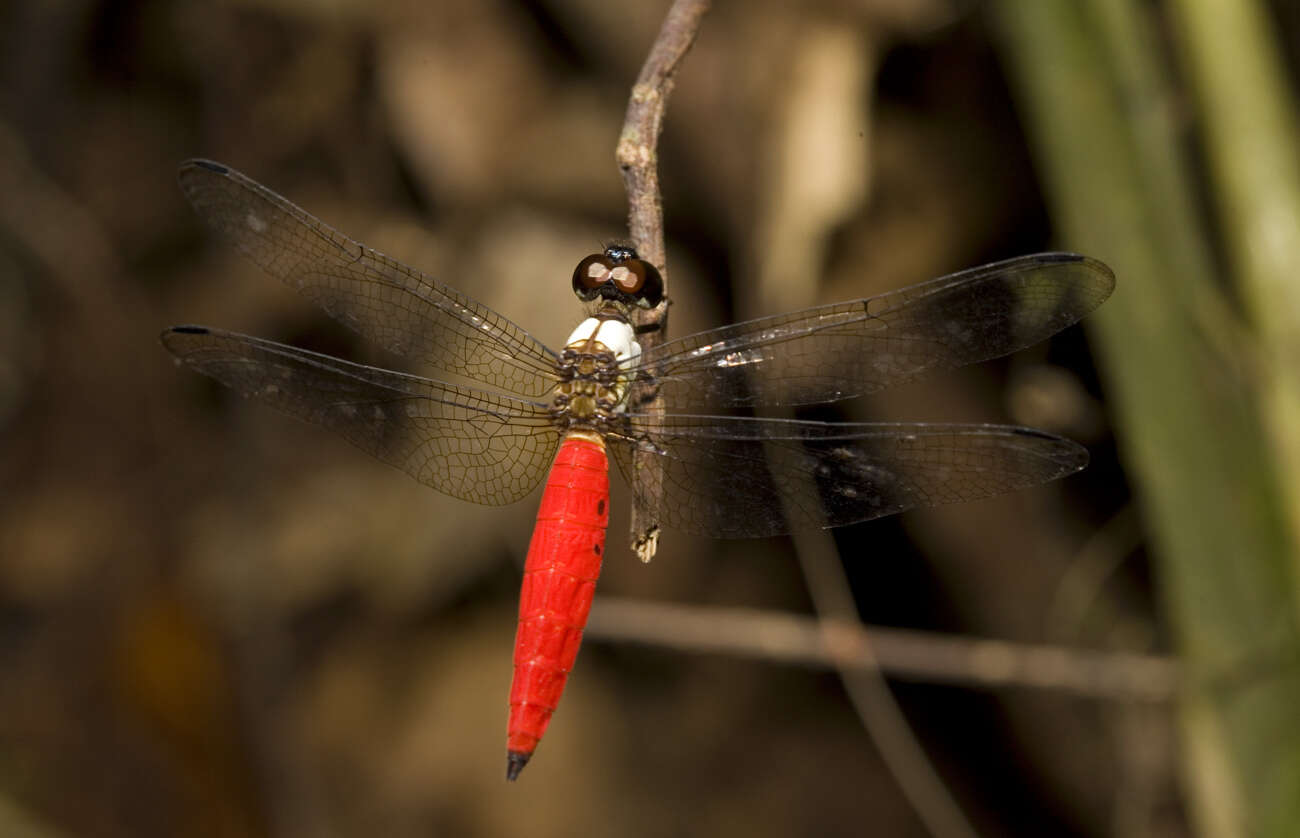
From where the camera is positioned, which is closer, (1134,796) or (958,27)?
(958,27)

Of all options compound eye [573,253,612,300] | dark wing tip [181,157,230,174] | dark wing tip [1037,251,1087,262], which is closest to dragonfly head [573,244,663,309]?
compound eye [573,253,612,300]

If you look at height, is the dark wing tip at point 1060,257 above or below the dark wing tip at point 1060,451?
above

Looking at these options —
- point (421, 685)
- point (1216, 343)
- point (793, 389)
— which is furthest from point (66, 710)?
point (1216, 343)

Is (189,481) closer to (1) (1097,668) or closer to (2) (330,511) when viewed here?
(2) (330,511)

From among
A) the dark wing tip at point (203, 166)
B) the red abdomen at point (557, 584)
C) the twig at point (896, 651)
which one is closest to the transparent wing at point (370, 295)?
the dark wing tip at point (203, 166)

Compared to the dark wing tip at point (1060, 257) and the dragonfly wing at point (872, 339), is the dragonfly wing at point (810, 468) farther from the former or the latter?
the dark wing tip at point (1060, 257)

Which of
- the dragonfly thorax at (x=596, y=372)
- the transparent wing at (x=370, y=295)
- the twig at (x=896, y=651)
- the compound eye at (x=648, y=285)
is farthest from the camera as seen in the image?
the twig at (x=896, y=651)
